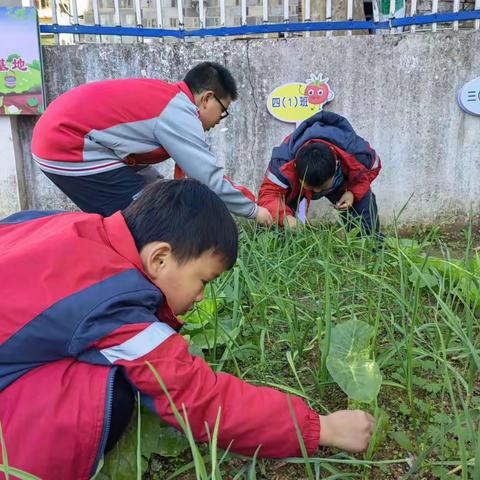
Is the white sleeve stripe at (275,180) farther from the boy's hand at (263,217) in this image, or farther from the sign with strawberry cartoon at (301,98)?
the sign with strawberry cartoon at (301,98)

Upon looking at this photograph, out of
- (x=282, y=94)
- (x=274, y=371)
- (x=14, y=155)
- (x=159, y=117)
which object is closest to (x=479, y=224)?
(x=282, y=94)

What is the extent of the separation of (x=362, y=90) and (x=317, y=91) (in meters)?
0.33

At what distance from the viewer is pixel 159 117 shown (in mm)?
2350

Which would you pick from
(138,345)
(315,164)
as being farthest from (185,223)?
(315,164)

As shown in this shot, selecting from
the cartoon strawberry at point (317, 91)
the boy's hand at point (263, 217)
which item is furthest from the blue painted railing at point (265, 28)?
the boy's hand at point (263, 217)

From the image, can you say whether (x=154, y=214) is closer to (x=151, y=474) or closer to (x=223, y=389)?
(x=223, y=389)

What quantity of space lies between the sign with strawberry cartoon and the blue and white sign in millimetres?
927

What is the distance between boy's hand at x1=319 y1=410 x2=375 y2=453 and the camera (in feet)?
3.56

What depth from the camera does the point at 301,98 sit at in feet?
12.7

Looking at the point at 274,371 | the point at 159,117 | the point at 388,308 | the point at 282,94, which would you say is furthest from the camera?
the point at 282,94

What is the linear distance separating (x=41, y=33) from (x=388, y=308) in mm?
3404

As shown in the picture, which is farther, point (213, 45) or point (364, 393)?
point (213, 45)

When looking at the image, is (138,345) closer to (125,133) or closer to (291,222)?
(125,133)

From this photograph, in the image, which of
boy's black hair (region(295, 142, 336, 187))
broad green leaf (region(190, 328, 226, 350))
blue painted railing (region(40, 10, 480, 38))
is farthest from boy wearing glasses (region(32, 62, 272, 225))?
blue painted railing (region(40, 10, 480, 38))
